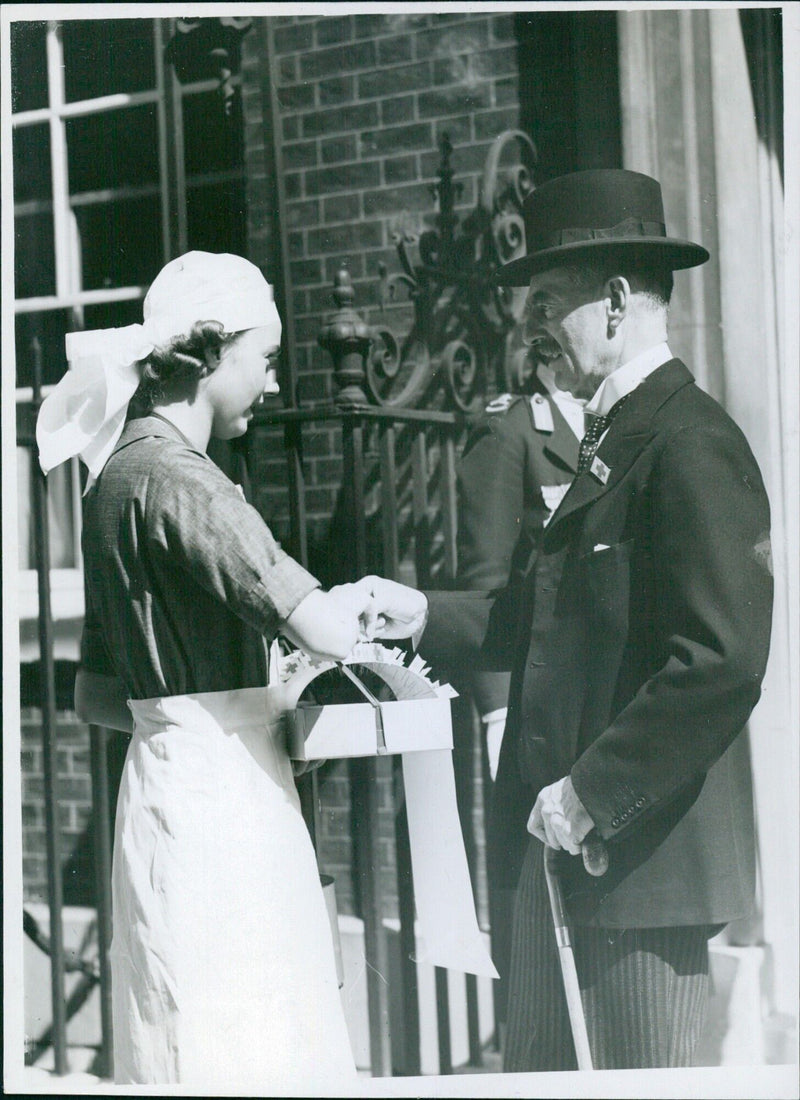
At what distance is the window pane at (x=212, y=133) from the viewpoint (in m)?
3.20

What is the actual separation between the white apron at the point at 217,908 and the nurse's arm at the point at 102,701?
11 cm

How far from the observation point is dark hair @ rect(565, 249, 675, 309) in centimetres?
256

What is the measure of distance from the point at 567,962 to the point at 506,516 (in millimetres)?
1086

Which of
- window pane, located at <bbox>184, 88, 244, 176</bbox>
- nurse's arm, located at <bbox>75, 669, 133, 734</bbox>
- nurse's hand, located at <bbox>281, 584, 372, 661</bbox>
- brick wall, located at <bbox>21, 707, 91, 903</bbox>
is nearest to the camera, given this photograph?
nurse's hand, located at <bbox>281, 584, 372, 661</bbox>

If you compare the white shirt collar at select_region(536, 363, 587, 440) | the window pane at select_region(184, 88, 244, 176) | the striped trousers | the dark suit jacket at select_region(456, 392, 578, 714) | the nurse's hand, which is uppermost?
the window pane at select_region(184, 88, 244, 176)

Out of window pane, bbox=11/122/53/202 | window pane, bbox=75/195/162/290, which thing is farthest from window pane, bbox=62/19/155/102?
window pane, bbox=75/195/162/290

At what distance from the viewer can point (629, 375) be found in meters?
2.54

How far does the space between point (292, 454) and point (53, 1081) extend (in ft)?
5.70

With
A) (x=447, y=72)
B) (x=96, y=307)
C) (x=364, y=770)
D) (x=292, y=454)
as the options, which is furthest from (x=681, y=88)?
(x=364, y=770)

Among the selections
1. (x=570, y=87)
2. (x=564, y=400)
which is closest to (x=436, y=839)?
(x=564, y=400)

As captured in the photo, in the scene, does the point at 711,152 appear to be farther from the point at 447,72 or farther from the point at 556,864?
the point at 556,864

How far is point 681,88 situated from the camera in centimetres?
284

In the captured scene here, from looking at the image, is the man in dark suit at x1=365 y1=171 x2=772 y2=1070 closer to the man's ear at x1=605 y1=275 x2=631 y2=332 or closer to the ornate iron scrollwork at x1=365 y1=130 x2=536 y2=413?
the man's ear at x1=605 y1=275 x2=631 y2=332

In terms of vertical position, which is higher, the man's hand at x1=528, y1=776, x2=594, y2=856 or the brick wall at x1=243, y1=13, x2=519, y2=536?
the brick wall at x1=243, y1=13, x2=519, y2=536
